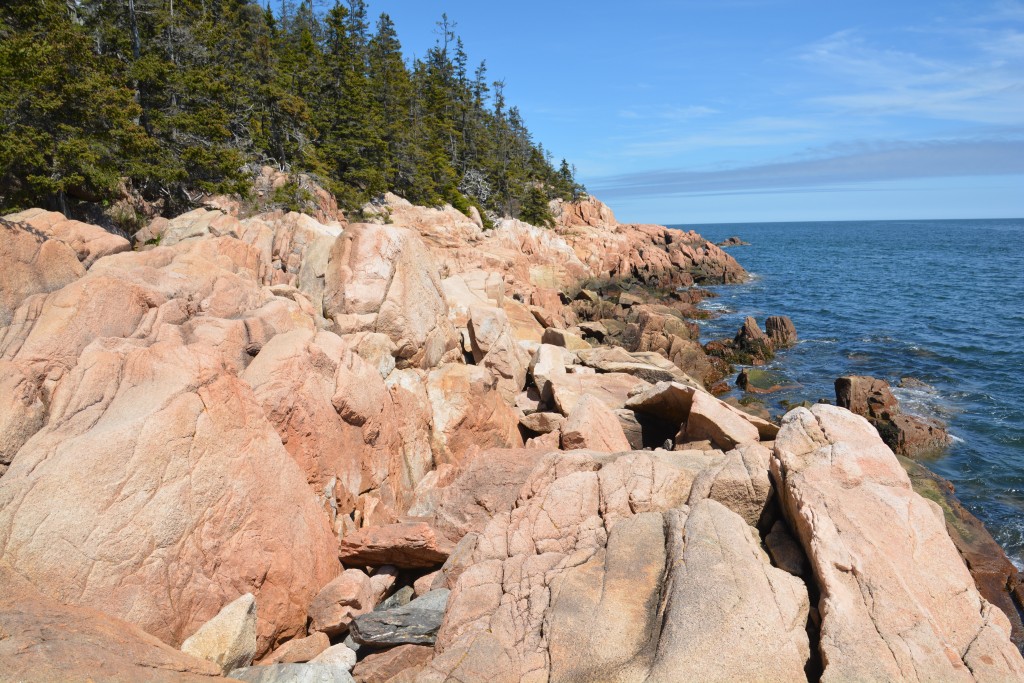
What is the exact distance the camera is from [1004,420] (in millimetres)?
27016

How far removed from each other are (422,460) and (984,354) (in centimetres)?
3945

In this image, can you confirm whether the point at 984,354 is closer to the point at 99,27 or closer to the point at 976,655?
the point at 976,655

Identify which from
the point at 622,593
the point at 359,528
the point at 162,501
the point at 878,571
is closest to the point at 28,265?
the point at 162,501

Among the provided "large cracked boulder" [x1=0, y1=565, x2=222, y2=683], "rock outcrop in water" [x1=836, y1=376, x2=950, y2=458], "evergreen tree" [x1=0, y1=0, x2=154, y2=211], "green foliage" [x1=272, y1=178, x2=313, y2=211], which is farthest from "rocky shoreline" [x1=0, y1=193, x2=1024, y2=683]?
"green foliage" [x1=272, y1=178, x2=313, y2=211]

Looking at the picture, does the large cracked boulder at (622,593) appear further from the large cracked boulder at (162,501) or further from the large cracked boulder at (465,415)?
the large cracked boulder at (465,415)

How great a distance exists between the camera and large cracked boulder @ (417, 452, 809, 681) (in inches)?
284

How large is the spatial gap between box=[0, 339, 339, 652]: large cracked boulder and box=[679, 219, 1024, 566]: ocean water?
746 inches

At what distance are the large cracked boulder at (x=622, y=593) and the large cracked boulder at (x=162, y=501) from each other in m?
2.98

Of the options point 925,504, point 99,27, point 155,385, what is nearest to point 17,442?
point 155,385

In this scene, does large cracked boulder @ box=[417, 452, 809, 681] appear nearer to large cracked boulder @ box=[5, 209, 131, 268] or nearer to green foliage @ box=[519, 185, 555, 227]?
large cracked boulder @ box=[5, 209, 131, 268]

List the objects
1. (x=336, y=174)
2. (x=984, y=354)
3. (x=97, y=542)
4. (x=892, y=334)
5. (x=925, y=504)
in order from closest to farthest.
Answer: (x=97, y=542)
(x=925, y=504)
(x=984, y=354)
(x=892, y=334)
(x=336, y=174)

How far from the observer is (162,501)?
8.58 m

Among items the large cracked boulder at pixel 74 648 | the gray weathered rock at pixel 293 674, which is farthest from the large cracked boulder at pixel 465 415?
the large cracked boulder at pixel 74 648

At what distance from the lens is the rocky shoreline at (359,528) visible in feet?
24.1
